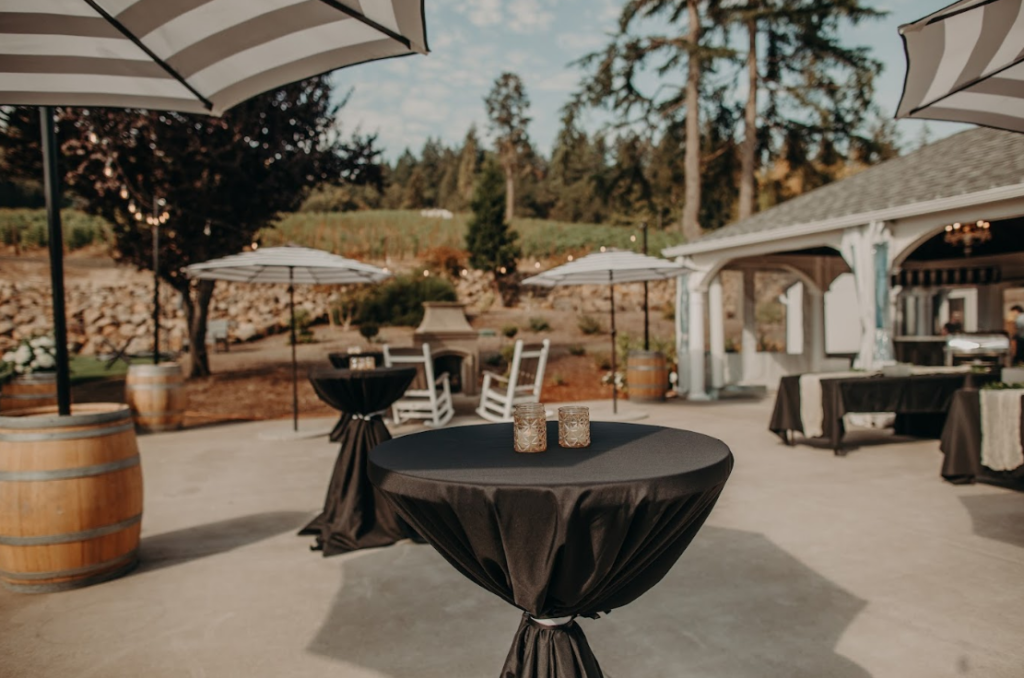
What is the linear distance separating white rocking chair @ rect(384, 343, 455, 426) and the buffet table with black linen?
3.94 metres

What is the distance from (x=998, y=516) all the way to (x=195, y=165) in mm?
11644

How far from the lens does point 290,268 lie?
7461mm

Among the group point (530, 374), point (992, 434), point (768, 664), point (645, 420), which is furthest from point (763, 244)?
point (768, 664)

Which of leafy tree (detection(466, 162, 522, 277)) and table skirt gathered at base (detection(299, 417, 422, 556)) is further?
leafy tree (detection(466, 162, 522, 277))

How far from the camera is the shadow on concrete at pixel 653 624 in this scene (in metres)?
2.41

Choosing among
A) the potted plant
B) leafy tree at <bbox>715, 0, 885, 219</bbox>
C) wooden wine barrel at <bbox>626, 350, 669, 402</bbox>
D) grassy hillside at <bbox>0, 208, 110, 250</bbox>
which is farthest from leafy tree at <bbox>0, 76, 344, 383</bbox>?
grassy hillside at <bbox>0, 208, 110, 250</bbox>

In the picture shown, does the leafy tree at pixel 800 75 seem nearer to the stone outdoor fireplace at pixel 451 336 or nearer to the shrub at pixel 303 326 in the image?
the stone outdoor fireplace at pixel 451 336

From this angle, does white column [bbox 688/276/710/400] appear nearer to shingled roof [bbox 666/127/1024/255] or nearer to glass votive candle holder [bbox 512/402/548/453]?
shingled roof [bbox 666/127/1024/255]

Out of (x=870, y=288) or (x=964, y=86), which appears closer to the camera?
(x=964, y=86)

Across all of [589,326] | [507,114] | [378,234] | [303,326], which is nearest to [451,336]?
[589,326]

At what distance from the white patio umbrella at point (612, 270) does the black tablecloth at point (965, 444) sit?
408 cm

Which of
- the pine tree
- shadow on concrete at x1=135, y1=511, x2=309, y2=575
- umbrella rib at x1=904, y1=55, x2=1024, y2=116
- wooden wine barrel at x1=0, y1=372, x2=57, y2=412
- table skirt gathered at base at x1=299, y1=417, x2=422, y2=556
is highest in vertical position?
the pine tree

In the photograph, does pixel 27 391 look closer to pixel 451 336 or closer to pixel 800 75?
pixel 451 336

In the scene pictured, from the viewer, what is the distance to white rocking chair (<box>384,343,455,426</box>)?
764 cm
